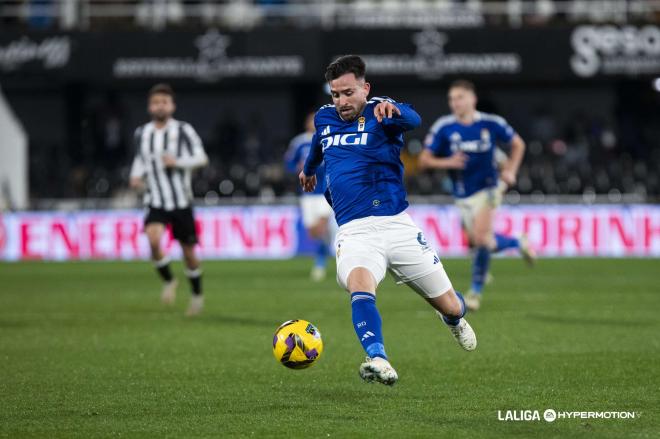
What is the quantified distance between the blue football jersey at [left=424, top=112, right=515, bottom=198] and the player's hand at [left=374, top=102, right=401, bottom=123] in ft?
20.5

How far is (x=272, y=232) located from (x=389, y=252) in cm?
1745

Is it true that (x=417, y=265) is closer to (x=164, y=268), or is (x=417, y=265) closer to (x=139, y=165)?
(x=139, y=165)

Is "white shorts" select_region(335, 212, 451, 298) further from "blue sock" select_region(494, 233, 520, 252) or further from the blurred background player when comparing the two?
the blurred background player

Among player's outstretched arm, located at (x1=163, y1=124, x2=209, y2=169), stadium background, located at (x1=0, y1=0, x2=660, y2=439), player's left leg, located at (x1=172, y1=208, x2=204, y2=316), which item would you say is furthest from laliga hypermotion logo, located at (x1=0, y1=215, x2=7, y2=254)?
player's outstretched arm, located at (x1=163, y1=124, x2=209, y2=169)

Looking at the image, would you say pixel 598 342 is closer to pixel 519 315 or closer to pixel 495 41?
pixel 519 315

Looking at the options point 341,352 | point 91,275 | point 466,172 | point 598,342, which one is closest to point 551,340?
point 598,342

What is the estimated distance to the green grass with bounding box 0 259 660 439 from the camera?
665 cm

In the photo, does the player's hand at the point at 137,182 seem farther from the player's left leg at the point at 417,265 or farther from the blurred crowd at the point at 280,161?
the blurred crowd at the point at 280,161

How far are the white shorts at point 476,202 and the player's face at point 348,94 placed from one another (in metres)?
6.17

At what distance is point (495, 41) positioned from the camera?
2814cm

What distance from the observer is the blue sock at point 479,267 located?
13289mm

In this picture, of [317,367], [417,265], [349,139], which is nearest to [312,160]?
[349,139]

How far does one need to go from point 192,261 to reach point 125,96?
20939 millimetres

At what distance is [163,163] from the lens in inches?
506
